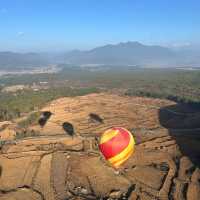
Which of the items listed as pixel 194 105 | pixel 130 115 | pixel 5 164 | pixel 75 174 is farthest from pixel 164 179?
pixel 194 105

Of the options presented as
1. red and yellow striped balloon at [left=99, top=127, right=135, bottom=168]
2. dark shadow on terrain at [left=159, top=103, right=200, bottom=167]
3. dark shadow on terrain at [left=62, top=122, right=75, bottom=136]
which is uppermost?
red and yellow striped balloon at [left=99, top=127, right=135, bottom=168]

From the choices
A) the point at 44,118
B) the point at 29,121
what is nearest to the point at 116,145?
the point at 29,121

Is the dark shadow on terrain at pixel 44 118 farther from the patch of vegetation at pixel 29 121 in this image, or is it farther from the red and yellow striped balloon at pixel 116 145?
the red and yellow striped balloon at pixel 116 145

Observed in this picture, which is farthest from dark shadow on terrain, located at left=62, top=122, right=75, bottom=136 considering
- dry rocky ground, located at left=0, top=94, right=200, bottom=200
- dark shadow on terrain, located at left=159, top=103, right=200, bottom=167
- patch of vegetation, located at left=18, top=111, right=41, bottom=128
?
dark shadow on terrain, located at left=159, top=103, right=200, bottom=167

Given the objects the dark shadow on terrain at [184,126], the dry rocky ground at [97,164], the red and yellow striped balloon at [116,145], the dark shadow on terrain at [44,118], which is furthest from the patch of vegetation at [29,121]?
the red and yellow striped balloon at [116,145]

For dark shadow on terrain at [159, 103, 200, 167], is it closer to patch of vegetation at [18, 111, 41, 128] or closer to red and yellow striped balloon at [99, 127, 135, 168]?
red and yellow striped balloon at [99, 127, 135, 168]

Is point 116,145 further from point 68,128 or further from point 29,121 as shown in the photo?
point 29,121

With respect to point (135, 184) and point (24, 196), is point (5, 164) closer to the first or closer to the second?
point (24, 196)
